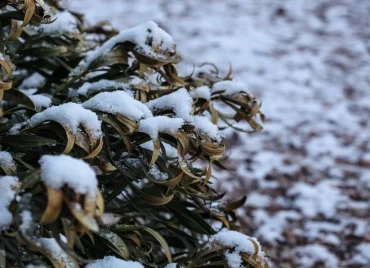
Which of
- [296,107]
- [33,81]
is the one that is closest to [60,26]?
[33,81]

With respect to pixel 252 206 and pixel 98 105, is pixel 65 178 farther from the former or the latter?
pixel 252 206

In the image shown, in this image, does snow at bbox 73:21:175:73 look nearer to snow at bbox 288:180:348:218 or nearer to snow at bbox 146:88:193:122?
snow at bbox 146:88:193:122

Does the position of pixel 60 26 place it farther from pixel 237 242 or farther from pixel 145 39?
pixel 237 242

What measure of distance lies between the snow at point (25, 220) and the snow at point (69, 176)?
70 millimetres

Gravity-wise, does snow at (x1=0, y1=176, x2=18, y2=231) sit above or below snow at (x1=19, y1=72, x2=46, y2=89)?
above

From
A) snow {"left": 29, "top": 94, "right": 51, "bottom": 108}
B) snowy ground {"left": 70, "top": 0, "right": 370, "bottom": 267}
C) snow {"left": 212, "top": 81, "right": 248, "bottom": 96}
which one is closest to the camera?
snow {"left": 29, "top": 94, "right": 51, "bottom": 108}

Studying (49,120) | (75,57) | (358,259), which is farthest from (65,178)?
(358,259)

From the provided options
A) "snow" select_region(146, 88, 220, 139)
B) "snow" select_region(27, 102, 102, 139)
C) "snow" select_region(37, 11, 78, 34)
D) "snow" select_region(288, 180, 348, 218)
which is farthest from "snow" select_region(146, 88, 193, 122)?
"snow" select_region(288, 180, 348, 218)

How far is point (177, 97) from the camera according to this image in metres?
1.33

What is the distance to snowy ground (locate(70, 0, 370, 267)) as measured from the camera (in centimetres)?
282

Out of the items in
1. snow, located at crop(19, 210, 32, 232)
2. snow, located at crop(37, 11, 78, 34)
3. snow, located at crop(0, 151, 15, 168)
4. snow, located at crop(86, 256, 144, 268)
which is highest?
snow, located at crop(37, 11, 78, 34)

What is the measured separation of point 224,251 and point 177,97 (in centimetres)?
40

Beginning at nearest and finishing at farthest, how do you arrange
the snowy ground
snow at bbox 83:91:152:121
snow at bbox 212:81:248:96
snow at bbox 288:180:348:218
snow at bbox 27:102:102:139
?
snow at bbox 27:102:102:139
snow at bbox 83:91:152:121
snow at bbox 212:81:248:96
the snowy ground
snow at bbox 288:180:348:218

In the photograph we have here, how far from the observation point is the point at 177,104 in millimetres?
1300
